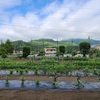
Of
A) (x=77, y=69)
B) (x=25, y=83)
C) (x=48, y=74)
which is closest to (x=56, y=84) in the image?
(x=25, y=83)

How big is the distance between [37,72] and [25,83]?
3.28 metres

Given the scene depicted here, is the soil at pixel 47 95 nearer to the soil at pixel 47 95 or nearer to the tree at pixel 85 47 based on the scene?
the soil at pixel 47 95

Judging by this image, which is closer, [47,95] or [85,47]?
[47,95]

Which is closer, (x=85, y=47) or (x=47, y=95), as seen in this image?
(x=47, y=95)

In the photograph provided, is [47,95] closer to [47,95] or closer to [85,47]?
[47,95]

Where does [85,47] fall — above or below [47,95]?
above

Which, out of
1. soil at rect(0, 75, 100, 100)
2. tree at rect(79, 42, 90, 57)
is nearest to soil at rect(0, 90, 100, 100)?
soil at rect(0, 75, 100, 100)

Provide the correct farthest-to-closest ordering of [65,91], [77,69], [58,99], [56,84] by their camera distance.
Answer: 1. [77,69]
2. [56,84]
3. [65,91]
4. [58,99]

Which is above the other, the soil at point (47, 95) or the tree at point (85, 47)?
the tree at point (85, 47)

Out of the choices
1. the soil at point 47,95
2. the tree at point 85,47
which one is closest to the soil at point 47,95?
the soil at point 47,95

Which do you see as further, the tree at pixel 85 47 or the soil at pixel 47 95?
the tree at pixel 85 47

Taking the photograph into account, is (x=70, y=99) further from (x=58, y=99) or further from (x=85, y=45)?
(x=85, y=45)

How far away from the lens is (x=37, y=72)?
11.4 meters

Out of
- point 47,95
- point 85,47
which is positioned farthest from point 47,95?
point 85,47
